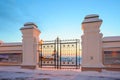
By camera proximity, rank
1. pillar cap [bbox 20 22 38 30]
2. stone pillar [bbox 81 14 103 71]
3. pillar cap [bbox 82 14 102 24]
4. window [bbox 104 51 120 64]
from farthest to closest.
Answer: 1. pillar cap [bbox 20 22 38 30]
2. window [bbox 104 51 120 64]
3. pillar cap [bbox 82 14 102 24]
4. stone pillar [bbox 81 14 103 71]

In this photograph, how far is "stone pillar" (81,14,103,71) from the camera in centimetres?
1208

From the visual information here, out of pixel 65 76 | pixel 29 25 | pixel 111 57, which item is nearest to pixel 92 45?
pixel 111 57

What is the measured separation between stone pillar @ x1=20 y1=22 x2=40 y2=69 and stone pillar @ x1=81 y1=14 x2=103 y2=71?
4783 millimetres

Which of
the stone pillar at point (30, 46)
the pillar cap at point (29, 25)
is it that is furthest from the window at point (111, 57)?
the pillar cap at point (29, 25)

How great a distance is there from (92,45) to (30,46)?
5981 mm

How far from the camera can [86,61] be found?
12.4 metres

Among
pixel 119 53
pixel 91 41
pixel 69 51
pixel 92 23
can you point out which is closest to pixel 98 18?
pixel 92 23

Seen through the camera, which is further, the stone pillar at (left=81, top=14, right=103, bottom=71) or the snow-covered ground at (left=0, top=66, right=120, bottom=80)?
the stone pillar at (left=81, top=14, right=103, bottom=71)

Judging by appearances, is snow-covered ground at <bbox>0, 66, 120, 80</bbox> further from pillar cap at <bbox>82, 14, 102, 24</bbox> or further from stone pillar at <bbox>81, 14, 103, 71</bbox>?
pillar cap at <bbox>82, 14, 102, 24</bbox>

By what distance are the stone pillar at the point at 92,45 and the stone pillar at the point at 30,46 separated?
15.7 ft

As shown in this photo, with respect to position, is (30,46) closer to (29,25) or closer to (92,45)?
(29,25)

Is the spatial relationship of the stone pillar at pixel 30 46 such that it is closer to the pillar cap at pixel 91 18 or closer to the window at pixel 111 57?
the pillar cap at pixel 91 18

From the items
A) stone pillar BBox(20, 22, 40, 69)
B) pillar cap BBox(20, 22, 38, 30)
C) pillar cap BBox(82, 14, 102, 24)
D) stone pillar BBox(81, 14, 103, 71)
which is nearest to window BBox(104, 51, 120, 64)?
stone pillar BBox(81, 14, 103, 71)

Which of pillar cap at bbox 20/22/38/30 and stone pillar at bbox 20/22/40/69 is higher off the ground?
pillar cap at bbox 20/22/38/30
